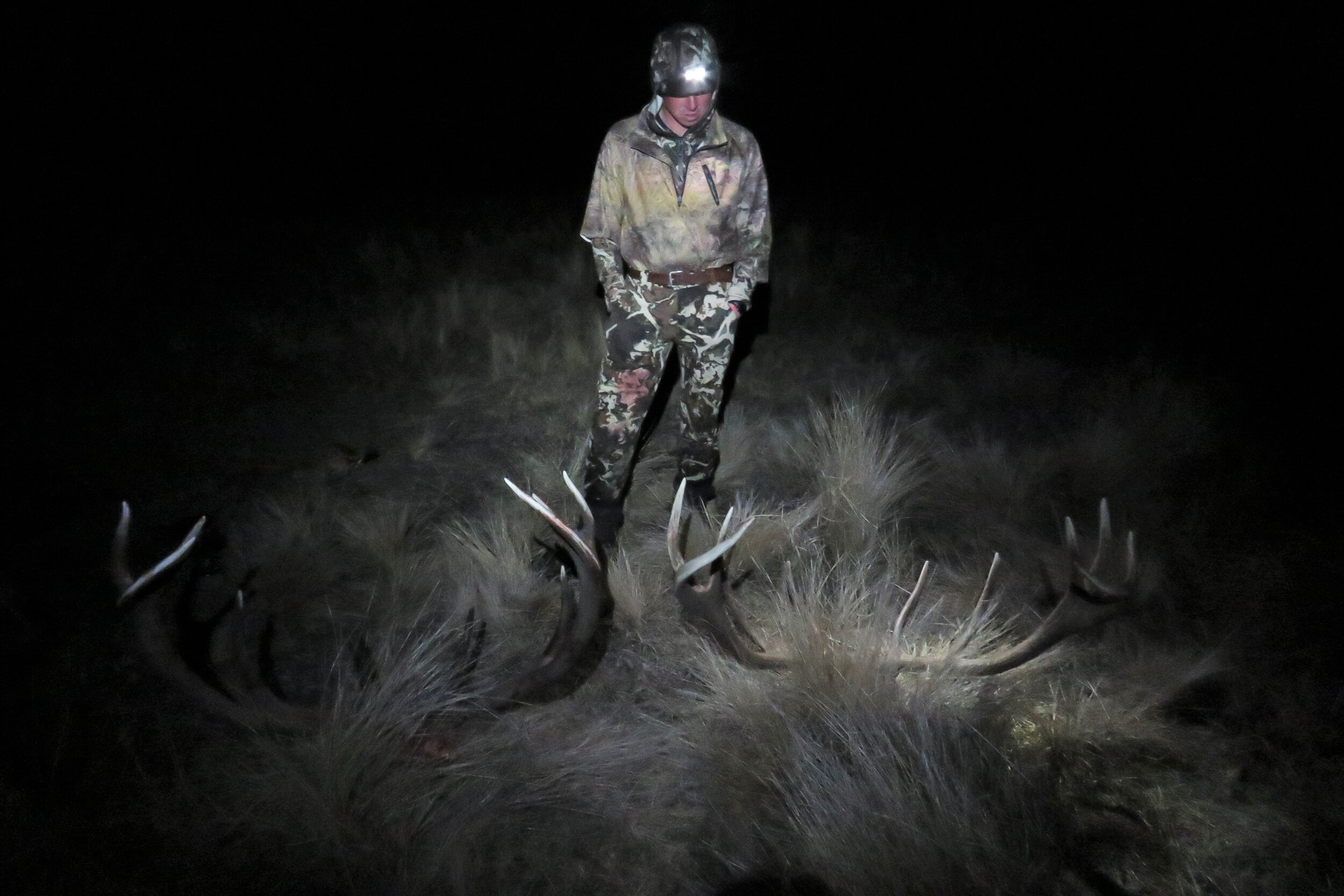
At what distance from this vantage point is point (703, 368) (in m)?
3.09

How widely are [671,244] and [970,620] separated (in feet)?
5.62

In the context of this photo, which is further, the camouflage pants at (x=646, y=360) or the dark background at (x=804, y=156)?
the dark background at (x=804, y=156)

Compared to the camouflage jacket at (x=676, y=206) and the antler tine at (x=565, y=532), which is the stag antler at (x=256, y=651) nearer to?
the antler tine at (x=565, y=532)

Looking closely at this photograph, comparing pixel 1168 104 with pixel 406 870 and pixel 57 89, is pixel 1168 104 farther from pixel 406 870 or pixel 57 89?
pixel 57 89

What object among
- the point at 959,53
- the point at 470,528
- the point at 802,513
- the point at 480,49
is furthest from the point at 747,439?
the point at 480,49

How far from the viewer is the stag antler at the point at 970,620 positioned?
223 centimetres

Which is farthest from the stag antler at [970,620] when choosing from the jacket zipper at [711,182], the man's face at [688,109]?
the man's face at [688,109]

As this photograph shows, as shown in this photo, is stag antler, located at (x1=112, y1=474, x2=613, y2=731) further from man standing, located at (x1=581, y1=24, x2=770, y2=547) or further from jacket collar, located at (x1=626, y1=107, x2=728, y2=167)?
jacket collar, located at (x1=626, y1=107, x2=728, y2=167)

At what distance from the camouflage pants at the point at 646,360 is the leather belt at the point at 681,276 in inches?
0.9

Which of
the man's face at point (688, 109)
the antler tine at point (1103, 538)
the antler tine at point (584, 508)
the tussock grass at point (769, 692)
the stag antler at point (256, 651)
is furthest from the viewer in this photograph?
the man's face at point (688, 109)

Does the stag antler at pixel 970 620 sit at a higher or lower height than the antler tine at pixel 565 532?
lower

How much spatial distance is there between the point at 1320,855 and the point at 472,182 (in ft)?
33.2

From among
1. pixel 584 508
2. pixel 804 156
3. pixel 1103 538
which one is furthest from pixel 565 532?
pixel 804 156

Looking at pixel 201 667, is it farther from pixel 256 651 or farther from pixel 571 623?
pixel 571 623
